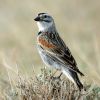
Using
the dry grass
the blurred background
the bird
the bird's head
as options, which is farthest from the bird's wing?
the blurred background

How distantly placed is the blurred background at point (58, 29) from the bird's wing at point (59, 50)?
779mm

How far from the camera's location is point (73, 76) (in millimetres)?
11336

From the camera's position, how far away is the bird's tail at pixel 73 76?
11.2m

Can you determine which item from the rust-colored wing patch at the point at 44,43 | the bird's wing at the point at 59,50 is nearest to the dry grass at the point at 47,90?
the bird's wing at the point at 59,50

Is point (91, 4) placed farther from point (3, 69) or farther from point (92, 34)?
point (3, 69)

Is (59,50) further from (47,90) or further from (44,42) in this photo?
(47,90)

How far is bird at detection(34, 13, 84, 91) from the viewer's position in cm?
1155

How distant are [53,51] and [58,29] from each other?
6.30m

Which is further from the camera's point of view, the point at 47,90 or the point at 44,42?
the point at 44,42

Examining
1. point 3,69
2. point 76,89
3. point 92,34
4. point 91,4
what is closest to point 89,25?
point 92,34

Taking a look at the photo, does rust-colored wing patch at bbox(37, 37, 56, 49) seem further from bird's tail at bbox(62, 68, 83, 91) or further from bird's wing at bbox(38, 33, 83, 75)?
bird's tail at bbox(62, 68, 83, 91)

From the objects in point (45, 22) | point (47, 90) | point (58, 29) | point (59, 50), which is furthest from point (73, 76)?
point (58, 29)

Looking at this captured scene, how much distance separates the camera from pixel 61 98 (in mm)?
10883

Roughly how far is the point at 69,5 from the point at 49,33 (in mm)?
8091
